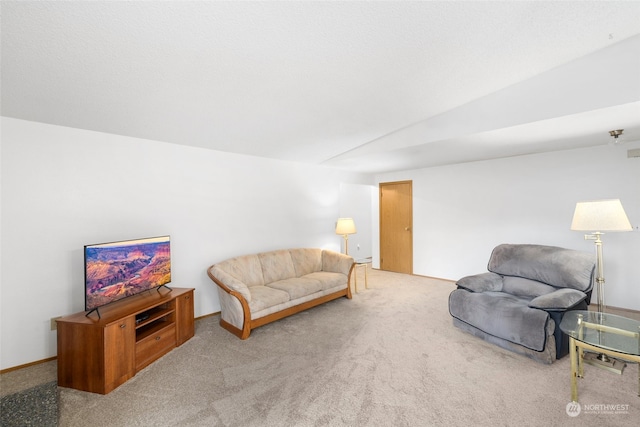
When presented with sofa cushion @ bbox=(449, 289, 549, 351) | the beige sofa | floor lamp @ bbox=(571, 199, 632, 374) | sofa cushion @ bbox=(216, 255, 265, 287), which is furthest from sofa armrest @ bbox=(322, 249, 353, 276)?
floor lamp @ bbox=(571, 199, 632, 374)

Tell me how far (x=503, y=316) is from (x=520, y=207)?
96.9 inches

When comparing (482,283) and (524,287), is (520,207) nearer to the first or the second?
(524,287)

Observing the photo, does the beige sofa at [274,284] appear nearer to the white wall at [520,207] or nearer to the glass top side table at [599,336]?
the white wall at [520,207]

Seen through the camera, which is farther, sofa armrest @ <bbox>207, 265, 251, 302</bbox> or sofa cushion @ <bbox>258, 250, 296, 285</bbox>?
sofa cushion @ <bbox>258, 250, 296, 285</bbox>

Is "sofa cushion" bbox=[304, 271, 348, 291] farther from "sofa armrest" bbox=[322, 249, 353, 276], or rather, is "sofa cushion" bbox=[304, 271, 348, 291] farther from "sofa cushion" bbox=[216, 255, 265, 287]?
"sofa cushion" bbox=[216, 255, 265, 287]

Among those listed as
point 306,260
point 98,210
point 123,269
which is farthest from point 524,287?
point 98,210

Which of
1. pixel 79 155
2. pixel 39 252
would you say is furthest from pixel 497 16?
pixel 39 252

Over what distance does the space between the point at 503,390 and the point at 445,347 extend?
69 cm

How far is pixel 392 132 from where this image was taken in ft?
12.3

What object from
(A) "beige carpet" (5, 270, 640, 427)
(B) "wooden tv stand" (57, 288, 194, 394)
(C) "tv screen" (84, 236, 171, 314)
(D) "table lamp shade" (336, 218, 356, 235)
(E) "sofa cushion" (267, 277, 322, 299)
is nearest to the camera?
(A) "beige carpet" (5, 270, 640, 427)

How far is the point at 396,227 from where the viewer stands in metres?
6.01

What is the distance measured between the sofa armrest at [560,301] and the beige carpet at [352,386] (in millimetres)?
508

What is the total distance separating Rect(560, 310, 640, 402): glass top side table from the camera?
186 centimetres

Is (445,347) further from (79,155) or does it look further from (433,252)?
(79,155)
